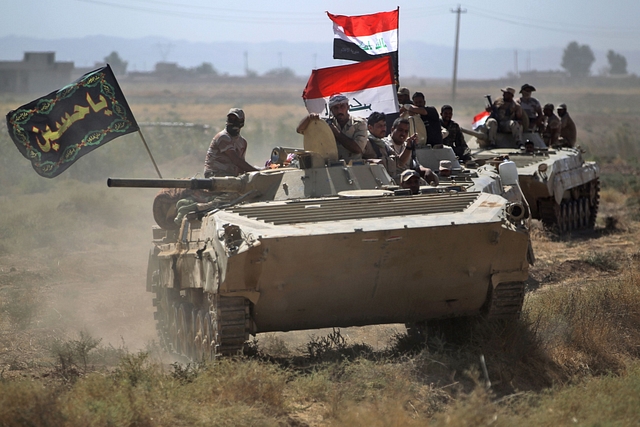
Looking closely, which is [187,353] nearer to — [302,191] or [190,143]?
[302,191]

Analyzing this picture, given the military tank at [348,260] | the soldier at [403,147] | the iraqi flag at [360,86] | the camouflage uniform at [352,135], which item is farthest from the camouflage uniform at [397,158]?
the iraqi flag at [360,86]

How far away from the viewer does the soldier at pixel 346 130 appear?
389 inches

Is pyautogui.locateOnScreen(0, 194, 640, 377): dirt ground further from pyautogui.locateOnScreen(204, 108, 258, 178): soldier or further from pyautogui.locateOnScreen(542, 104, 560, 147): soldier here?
pyautogui.locateOnScreen(542, 104, 560, 147): soldier

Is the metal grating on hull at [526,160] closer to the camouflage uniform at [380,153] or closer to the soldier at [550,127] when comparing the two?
the soldier at [550,127]

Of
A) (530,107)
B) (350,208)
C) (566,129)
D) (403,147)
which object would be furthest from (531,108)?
(350,208)

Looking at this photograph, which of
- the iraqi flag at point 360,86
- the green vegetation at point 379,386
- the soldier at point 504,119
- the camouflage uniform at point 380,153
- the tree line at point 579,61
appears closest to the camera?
the green vegetation at point 379,386

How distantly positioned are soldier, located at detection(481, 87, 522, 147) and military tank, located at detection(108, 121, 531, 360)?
960 centimetres

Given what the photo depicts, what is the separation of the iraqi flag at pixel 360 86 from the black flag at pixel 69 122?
3375 millimetres

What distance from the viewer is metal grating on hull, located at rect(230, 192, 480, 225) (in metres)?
7.75

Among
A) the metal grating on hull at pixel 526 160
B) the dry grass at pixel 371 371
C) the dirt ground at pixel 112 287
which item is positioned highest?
the metal grating on hull at pixel 526 160

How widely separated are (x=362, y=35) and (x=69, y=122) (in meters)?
6.01

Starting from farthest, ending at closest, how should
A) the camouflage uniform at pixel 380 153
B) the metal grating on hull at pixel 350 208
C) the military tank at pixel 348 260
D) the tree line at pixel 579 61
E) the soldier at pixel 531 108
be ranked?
the tree line at pixel 579 61
the soldier at pixel 531 108
the camouflage uniform at pixel 380 153
the metal grating on hull at pixel 350 208
the military tank at pixel 348 260

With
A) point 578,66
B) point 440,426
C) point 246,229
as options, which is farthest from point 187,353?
point 578,66

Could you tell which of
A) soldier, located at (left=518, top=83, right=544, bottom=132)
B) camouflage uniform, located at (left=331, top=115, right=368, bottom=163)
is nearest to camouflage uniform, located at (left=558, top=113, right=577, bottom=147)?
soldier, located at (left=518, top=83, right=544, bottom=132)
